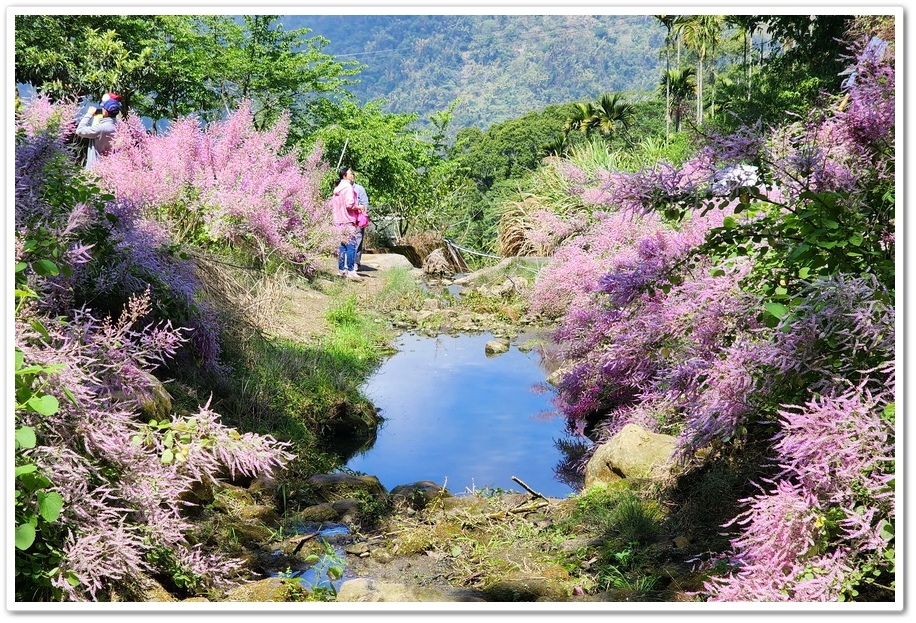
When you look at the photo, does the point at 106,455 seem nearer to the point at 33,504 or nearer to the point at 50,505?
the point at 33,504

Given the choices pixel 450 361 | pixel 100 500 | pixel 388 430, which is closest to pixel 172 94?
pixel 450 361

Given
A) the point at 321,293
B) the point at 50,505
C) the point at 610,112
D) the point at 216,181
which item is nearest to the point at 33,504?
the point at 50,505

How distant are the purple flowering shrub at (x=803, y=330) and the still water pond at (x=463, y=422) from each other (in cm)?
215

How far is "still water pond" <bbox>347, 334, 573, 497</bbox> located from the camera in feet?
23.6

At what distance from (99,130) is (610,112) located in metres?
36.0

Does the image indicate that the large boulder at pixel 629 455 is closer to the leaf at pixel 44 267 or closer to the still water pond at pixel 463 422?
the still water pond at pixel 463 422

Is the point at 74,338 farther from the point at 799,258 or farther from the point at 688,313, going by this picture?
the point at 688,313

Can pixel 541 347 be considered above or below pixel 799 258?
below

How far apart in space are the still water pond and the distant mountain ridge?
2007 centimetres

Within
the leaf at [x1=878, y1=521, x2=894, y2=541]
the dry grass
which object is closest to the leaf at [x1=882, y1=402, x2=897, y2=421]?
the leaf at [x1=878, y1=521, x2=894, y2=541]

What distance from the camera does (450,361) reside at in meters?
11.5

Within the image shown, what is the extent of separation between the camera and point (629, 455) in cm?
591

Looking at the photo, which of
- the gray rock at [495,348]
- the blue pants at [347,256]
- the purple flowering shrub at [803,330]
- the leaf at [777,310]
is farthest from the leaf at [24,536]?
the blue pants at [347,256]

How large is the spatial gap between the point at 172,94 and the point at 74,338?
22133mm
